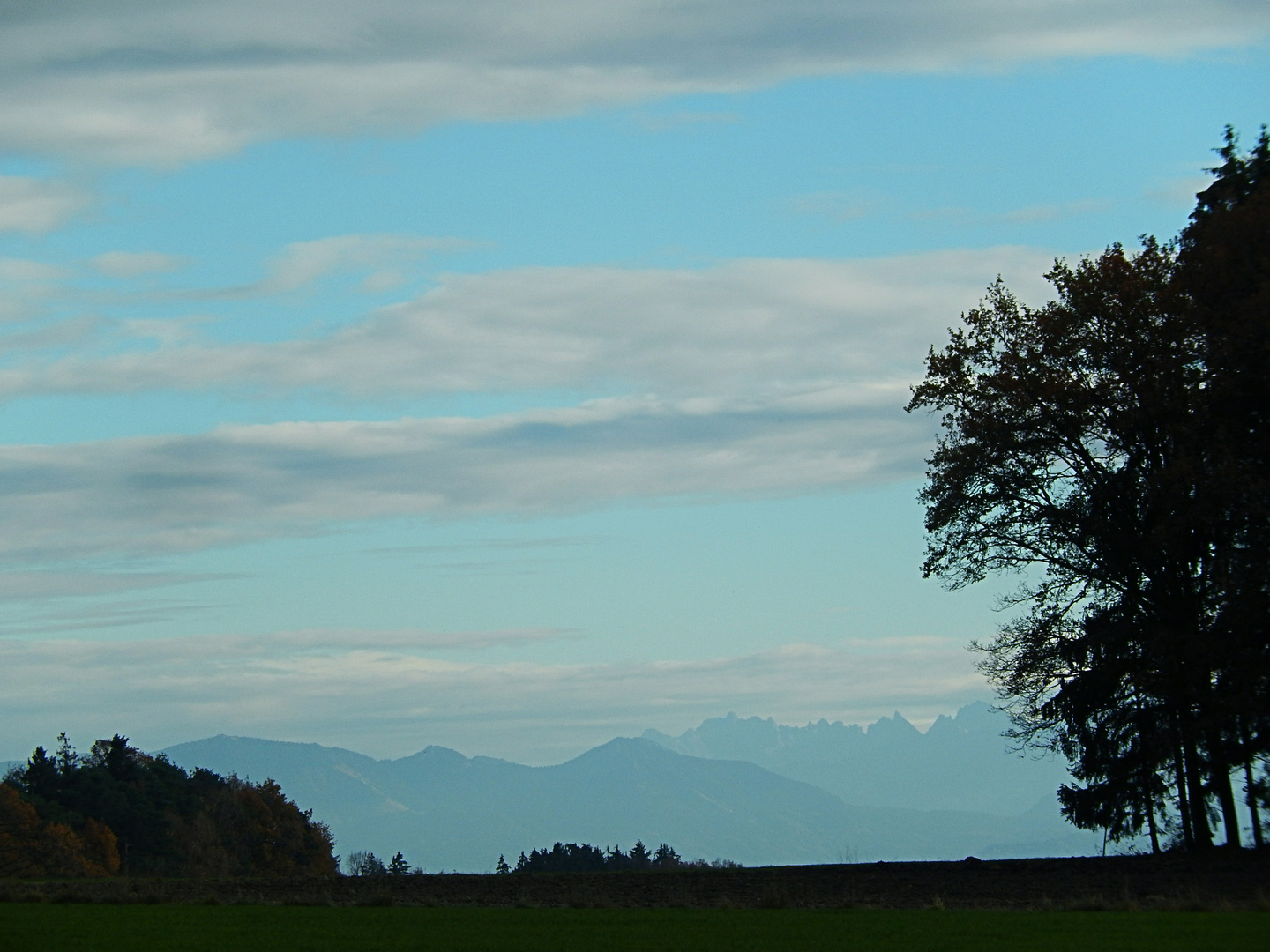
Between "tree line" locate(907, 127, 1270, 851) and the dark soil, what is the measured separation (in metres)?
3.10

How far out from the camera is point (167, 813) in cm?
9356

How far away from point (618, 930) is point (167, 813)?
77.8m

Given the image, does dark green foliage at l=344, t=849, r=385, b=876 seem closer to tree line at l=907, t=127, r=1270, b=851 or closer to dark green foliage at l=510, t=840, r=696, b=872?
dark green foliage at l=510, t=840, r=696, b=872

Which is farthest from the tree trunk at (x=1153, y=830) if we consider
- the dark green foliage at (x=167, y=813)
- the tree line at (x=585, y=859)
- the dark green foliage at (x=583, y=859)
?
the dark green foliage at (x=167, y=813)

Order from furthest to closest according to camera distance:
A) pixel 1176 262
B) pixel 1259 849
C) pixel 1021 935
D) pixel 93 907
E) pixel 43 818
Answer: pixel 43 818 → pixel 1176 262 → pixel 1259 849 → pixel 93 907 → pixel 1021 935

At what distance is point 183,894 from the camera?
29.2 m

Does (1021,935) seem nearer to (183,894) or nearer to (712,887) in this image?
(712,887)

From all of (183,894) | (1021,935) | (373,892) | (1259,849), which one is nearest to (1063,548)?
(1259,849)

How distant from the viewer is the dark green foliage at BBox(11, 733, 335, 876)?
85438 mm

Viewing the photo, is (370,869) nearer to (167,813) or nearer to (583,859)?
(583,859)

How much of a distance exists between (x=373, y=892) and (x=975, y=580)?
16.7 m

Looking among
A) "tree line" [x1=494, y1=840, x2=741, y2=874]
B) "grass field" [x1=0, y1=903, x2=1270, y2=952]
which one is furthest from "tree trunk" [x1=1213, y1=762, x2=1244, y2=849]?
"tree line" [x1=494, y1=840, x2=741, y2=874]

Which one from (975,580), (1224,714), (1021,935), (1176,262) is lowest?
(1021,935)

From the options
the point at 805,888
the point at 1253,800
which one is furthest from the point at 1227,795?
the point at 805,888
